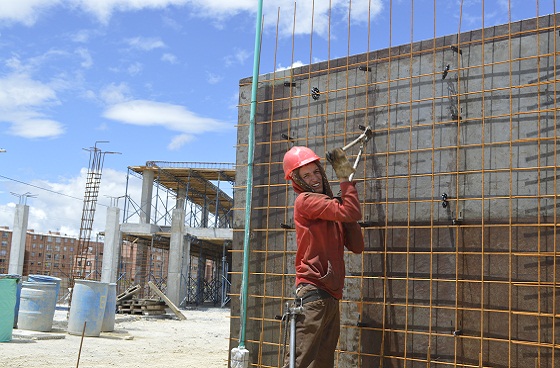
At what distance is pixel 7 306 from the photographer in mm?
10430

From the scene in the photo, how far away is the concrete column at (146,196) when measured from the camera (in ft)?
100

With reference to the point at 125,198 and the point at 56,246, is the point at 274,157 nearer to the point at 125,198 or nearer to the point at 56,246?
the point at 125,198

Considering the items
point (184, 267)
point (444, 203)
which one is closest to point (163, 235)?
point (184, 267)

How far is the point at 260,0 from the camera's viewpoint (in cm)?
655

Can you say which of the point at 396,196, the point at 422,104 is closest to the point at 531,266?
the point at 396,196

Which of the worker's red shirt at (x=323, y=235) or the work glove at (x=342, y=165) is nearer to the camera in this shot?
the worker's red shirt at (x=323, y=235)

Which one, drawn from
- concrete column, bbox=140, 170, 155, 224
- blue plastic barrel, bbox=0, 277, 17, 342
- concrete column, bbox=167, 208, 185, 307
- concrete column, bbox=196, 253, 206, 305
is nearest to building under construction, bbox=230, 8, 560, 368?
blue plastic barrel, bbox=0, 277, 17, 342

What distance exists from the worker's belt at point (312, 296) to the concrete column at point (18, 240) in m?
29.9

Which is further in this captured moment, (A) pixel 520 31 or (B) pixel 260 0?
(B) pixel 260 0

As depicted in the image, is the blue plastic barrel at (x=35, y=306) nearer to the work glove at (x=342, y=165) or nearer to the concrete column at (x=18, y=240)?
the work glove at (x=342, y=165)

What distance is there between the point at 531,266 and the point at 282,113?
295 cm

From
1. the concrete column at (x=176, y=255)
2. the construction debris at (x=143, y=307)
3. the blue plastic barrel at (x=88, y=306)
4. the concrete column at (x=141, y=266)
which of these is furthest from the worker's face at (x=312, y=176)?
the concrete column at (x=141, y=266)

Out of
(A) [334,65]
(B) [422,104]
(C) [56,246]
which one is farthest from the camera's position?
(C) [56,246]

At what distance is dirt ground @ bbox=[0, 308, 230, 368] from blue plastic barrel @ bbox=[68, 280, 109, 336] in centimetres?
26
